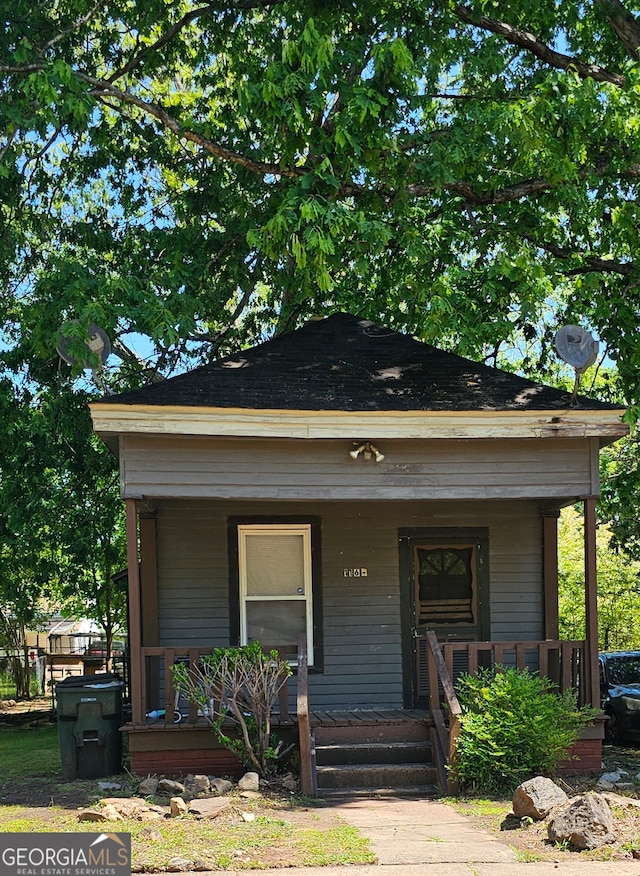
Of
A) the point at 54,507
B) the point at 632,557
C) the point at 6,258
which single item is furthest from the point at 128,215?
the point at 632,557

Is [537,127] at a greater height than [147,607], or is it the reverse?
[537,127]

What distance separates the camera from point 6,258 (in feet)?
48.2

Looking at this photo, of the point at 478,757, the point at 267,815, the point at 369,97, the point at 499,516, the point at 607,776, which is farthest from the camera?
the point at 499,516

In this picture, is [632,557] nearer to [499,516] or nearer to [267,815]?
[499,516]

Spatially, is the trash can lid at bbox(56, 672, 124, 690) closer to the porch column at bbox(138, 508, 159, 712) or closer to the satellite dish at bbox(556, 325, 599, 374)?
the porch column at bbox(138, 508, 159, 712)

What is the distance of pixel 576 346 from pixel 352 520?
3.49 metres

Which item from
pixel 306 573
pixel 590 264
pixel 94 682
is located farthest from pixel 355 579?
pixel 590 264

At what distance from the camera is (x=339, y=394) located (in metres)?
11.1

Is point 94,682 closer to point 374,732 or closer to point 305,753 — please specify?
point 305,753

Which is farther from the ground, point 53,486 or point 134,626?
point 53,486

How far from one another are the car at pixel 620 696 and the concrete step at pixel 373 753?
4113 mm

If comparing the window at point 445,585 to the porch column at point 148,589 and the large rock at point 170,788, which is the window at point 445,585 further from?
the large rock at point 170,788

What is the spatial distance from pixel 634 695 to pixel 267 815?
755 cm

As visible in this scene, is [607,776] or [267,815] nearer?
[267,815]
